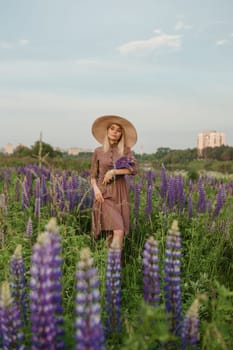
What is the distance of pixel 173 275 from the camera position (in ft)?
7.79

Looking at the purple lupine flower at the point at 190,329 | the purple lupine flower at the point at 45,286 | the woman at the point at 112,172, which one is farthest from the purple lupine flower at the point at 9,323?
the woman at the point at 112,172

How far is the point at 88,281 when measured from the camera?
6.16 ft

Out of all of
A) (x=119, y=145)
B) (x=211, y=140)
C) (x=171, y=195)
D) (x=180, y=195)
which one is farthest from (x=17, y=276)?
(x=211, y=140)

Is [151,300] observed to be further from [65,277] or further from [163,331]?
[65,277]

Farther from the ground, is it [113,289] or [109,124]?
[109,124]

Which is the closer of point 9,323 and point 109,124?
point 9,323

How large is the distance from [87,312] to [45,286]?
0.24m

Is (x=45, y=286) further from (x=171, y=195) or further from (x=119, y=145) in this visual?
A: (x=171, y=195)

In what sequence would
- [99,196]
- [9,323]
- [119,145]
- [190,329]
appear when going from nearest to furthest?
[9,323] < [190,329] < [99,196] < [119,145]

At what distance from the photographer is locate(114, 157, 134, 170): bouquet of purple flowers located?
16.2 ft

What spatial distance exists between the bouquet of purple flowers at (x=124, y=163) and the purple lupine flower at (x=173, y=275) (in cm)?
258

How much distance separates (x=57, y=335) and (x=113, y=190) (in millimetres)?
3086

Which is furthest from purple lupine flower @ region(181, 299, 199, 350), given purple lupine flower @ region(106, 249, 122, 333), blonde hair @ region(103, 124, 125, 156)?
blonde hair @ region(103, 124, 125, 156)

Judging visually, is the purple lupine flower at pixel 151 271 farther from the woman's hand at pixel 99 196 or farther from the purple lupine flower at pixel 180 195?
the purple lupine flower at pixel 180 195
